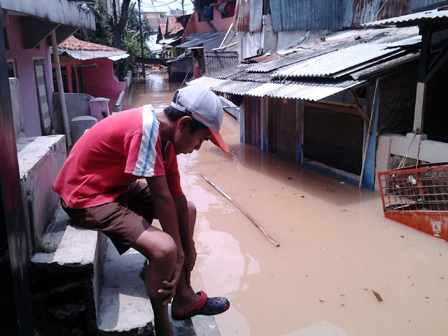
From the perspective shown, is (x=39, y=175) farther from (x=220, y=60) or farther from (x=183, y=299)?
(x=220, y=60)

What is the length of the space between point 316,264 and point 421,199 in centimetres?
190

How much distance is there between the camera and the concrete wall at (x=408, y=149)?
236 inches

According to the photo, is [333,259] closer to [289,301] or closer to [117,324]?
[289,301]

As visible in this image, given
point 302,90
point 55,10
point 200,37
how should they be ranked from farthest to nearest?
point 200,37, point 302,90, point 55,10

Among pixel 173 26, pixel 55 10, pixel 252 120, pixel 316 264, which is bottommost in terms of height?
pixel 316 264

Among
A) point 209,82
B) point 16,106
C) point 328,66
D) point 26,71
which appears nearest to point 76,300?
point 16,106

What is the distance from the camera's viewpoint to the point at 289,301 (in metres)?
4.22

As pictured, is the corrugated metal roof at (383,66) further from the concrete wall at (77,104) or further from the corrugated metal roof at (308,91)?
the concrete wall at (77,104)

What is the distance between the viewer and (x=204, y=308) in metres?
2.60

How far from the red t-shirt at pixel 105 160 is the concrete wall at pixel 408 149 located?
4903 mm

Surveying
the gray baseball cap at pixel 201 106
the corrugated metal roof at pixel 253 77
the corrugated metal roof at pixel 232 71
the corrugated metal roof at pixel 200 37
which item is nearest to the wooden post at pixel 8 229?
the gray baseball cap at pixel 201 106

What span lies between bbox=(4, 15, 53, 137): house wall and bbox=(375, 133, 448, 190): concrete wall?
606cm

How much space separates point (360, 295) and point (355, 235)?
5.09 ft

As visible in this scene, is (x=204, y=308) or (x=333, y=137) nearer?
(x=204, y=308)
